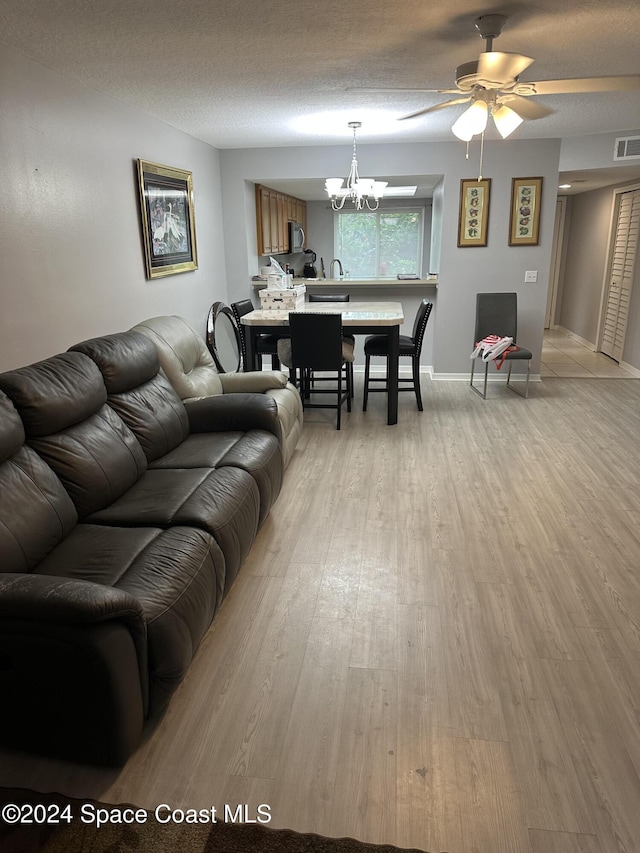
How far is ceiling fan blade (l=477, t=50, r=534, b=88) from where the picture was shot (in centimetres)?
235

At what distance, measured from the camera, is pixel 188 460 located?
296 cm

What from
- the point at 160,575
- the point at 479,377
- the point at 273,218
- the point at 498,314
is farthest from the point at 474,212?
Answer: the point at 160,575

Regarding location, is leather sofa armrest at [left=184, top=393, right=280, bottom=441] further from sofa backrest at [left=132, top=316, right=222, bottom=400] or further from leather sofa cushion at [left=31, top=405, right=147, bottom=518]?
leather sofa cushion at [left=31, top=405, right=147, bottom=518]

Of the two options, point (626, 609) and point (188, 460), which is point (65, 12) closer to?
point (188, 460)

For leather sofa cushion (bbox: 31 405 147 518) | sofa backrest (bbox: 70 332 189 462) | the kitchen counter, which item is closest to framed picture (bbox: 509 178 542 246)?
the kitchen counter

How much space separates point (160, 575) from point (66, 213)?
2209mm

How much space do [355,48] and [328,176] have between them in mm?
3199

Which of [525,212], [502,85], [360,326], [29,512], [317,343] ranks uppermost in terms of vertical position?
[502,85]

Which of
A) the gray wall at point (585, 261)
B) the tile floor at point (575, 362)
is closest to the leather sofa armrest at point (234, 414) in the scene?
the tile floor at point (575, 362)

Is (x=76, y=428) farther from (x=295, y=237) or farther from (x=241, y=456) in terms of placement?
(x=295, y=237)

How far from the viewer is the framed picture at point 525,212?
5.65m

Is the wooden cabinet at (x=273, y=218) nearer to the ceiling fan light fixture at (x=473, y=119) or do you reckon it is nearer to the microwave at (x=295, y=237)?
the microwave at (x=295, y=237)

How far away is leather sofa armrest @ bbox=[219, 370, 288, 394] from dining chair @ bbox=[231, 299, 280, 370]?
1151mm

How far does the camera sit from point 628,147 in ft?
17.5
